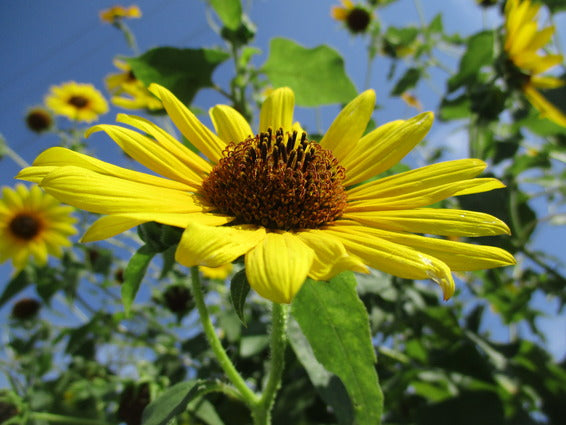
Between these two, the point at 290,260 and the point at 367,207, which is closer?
the point at 290,260

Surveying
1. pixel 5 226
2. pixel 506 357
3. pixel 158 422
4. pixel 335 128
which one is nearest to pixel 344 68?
pixel 335 128

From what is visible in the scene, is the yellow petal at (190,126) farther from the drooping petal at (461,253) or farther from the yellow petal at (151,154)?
the drooping petal at (461,253)

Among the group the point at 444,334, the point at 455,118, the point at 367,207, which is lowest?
the point at 444,334

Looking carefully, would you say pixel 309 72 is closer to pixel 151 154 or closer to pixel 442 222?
pixel 151 154

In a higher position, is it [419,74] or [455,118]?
[419,74]

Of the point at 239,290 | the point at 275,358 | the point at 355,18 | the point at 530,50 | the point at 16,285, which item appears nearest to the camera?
the point at 239,290

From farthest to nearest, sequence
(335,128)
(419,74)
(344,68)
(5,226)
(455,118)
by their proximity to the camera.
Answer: (5,226)
(419,74)
(455,118)
(344,68)
(335,128)

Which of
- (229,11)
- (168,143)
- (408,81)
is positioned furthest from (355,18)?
(168,143)

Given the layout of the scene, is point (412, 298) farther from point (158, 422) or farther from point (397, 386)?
point (158, 422)
